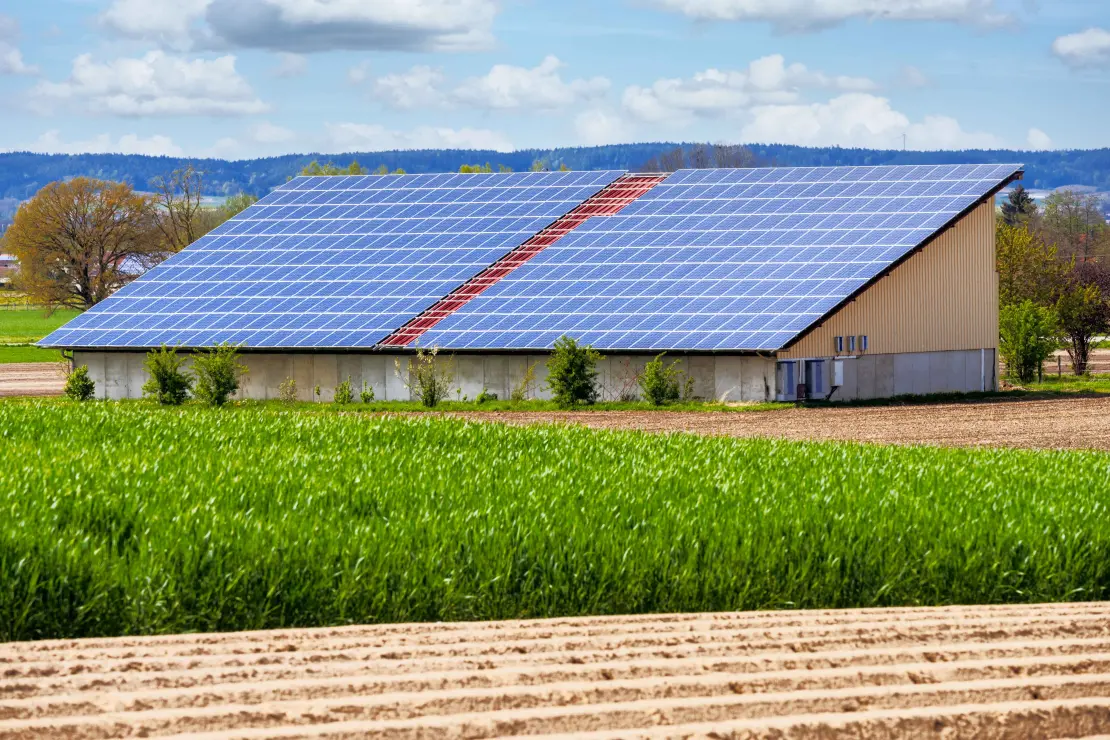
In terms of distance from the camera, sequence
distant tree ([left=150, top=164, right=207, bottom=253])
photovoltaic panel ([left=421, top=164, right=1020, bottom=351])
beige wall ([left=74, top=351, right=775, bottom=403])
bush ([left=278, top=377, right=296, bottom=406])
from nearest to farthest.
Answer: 1. beige wall ([left=74, top=351, right=775, bottom=403])
2. photovoltaic panel ([left=421, top=164, right=1020, bottom=351])
3. bush ([left=278, top=377, right=296, bottom=406])
4. distant tree ([left=150, top=164, right=207, bottom=253])

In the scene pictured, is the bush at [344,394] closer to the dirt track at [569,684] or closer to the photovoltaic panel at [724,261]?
the photovoltaic panel at [724,261]

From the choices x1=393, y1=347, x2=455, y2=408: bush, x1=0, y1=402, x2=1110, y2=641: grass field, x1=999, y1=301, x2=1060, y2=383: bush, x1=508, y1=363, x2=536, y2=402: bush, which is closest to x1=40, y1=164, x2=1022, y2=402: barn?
x1=508, y1=363, x2=536, y2=402: bush

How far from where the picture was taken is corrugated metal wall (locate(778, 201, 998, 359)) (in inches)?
2057

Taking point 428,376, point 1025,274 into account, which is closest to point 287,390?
point 428,376

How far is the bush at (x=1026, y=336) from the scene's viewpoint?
6438cm

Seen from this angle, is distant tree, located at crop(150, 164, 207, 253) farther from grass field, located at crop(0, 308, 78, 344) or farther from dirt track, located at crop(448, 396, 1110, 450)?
dirt track, located at crop(448, 396, 1110, 450)

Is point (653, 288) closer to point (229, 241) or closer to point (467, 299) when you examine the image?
point (467, 299)

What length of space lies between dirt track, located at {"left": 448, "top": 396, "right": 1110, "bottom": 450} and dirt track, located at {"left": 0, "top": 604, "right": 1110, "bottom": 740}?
25599 millimetres

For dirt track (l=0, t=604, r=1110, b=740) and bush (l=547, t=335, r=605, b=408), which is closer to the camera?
dirt track (l=0, t=604, r=1110, b=740)

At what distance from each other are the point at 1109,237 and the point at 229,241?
150 m

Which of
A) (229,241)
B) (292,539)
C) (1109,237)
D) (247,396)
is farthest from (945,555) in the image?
(1109,237)

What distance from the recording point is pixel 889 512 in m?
16.2

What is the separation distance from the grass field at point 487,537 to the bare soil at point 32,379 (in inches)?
1725

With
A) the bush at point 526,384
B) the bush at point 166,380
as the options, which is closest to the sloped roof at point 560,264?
the bush at point 526,384
